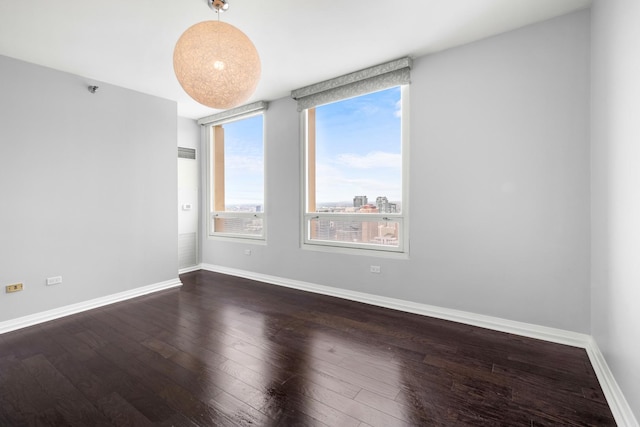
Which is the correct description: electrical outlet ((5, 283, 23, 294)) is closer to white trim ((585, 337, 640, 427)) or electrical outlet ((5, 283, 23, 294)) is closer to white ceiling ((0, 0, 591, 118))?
white ceiling ((0, 0, 591, 118))

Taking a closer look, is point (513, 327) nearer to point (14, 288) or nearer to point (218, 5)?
point (218, 5)

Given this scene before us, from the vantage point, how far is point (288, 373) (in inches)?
83.2

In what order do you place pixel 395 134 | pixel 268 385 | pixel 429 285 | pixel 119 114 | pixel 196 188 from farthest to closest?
pixel 196 188 → pixel 119 114 → pixel 395 134 → pixel 429 285 → pixel 268 385

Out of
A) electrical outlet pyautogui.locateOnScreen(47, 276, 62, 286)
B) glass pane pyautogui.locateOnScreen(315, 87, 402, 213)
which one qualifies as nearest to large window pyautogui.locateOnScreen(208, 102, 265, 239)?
glass pane pyautogui.locateOnScreen(315, 87, 402, 213)

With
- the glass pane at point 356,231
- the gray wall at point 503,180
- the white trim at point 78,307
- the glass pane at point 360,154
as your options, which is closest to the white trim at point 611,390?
the gray wall at point 503,180

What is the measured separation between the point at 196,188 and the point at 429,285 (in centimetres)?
430

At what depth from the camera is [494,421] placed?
1634mm

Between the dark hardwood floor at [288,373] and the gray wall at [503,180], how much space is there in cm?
38

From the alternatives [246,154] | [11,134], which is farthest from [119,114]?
[246,154]

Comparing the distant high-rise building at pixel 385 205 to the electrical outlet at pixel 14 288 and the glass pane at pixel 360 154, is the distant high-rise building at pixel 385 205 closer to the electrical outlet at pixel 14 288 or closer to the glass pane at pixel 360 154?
the glass pane at pixel 360 154

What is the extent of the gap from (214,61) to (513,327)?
324 cm

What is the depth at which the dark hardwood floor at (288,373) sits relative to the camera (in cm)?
170

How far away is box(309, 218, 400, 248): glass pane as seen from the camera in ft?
11.5

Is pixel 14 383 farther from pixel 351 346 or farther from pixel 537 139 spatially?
pixel 537 139
